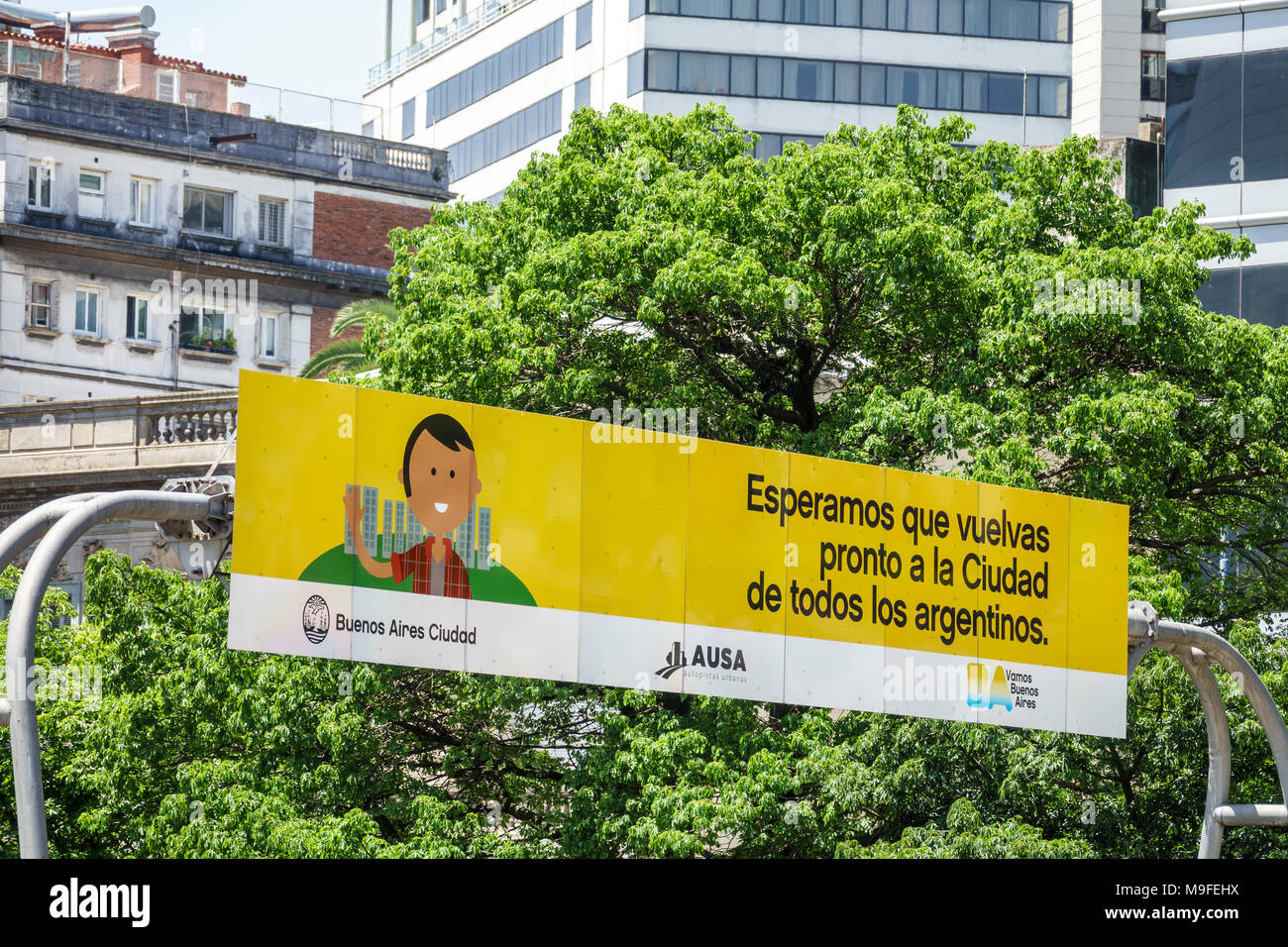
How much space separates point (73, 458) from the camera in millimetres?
41500

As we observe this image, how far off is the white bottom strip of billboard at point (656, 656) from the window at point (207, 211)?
132 ft

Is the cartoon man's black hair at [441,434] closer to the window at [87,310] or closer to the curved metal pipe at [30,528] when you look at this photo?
the curved metal pipe at [30,528]

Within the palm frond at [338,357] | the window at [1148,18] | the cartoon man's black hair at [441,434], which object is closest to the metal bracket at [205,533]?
the cartoon man's black hair at [441,434]

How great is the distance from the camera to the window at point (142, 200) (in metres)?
57.9

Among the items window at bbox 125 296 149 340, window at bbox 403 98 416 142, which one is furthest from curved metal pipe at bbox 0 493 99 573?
window at bbox 403 98 416 142

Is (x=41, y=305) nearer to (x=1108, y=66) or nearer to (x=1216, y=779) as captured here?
(x=1108, y=66)

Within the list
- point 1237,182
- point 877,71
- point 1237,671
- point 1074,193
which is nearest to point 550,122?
point 877,71

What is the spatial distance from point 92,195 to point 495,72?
28.4m

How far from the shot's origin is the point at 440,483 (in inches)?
778

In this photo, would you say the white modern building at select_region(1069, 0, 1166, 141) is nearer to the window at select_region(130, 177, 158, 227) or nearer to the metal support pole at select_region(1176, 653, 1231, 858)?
the window at select_region(130, 177, 158, 227)

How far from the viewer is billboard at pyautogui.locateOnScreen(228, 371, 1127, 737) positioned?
18.8 m

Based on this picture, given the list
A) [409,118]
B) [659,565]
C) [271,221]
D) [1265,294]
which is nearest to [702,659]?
[659,565]

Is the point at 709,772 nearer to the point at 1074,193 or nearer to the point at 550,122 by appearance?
the point at 1074,193

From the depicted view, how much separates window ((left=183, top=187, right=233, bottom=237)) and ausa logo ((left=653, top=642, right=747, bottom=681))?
4058 cm
